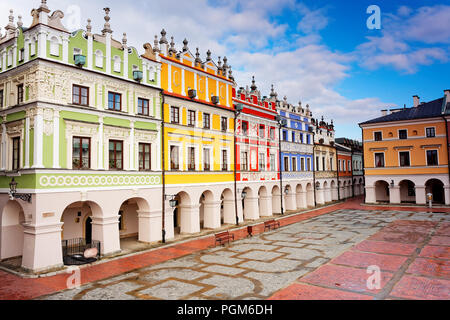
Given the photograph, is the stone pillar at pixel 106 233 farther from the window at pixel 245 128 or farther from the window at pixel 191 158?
the window at pixel 245 128

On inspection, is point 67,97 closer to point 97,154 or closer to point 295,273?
point 97,154

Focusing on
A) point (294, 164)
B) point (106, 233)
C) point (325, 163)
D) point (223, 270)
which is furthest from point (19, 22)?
point (325, 163)

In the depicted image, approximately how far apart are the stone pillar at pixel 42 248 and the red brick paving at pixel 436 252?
63.5 ft

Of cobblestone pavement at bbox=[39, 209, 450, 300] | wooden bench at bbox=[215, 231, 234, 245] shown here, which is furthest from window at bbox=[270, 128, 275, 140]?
wooden bench at bbox=[215, 231, 234, 245]

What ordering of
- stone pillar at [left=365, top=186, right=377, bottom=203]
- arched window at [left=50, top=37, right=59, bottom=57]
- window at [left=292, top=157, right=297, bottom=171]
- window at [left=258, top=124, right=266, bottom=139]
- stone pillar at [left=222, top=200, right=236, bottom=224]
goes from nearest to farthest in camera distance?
arched window at [left=50, top=37, right=59, bottom=57]
stone pillar at [left=222, top=200, right=236, bottom=224]
window at [left=258, top=124, right=266, bottom=139]
window at [left=292, top=157, right=297, bottom=171]
stone pillar at [left=365, top=186, right=377, bottom=203]

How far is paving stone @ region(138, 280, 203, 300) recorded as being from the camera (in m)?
12.3

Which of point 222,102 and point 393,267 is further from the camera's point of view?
point 222,102

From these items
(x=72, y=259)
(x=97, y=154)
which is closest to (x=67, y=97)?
(x=97, y=154)

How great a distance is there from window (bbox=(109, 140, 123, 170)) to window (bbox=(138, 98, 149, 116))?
105 inches

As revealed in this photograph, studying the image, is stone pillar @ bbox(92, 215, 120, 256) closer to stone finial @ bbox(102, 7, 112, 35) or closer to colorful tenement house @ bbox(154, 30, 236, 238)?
colorful tenement house @ bbox(154, 30, 236, 238)

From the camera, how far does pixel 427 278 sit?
44.7 ft

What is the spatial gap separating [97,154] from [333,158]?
39.9 m

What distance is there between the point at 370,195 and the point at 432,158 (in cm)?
905

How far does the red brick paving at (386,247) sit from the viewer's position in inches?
729
